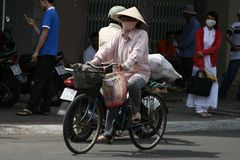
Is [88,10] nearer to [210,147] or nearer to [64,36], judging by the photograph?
[64,36]

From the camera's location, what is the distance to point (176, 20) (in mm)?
17156

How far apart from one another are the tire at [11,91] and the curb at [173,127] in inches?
69.7

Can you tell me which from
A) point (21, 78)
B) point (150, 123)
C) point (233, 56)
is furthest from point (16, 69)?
point (233, 56)

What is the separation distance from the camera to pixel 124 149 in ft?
29.2

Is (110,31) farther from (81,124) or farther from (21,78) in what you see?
(21,78)

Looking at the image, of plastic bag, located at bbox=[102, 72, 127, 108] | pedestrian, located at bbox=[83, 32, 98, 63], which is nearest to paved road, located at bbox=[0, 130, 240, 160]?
plastic bag, located at bbox=[102, 72, 127, 108]

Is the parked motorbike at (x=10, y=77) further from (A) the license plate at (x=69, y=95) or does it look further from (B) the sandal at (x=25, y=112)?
(A) the license plate at (x=69, y=95)

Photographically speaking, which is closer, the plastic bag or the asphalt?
the plastic bag

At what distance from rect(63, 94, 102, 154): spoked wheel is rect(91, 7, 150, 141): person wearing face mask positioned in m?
0.16

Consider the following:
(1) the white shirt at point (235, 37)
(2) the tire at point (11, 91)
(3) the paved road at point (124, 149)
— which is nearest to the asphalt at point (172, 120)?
(2) the tire at point (11, 91)

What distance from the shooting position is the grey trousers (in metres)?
8.44

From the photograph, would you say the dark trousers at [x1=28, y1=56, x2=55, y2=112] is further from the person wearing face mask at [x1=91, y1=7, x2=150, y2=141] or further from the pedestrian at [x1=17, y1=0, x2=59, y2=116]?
the person wearing face mask at [x1=91, y1=7, x2=150, y2=141]

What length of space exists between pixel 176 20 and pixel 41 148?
29.6ft

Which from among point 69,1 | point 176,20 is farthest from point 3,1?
point 176,20
